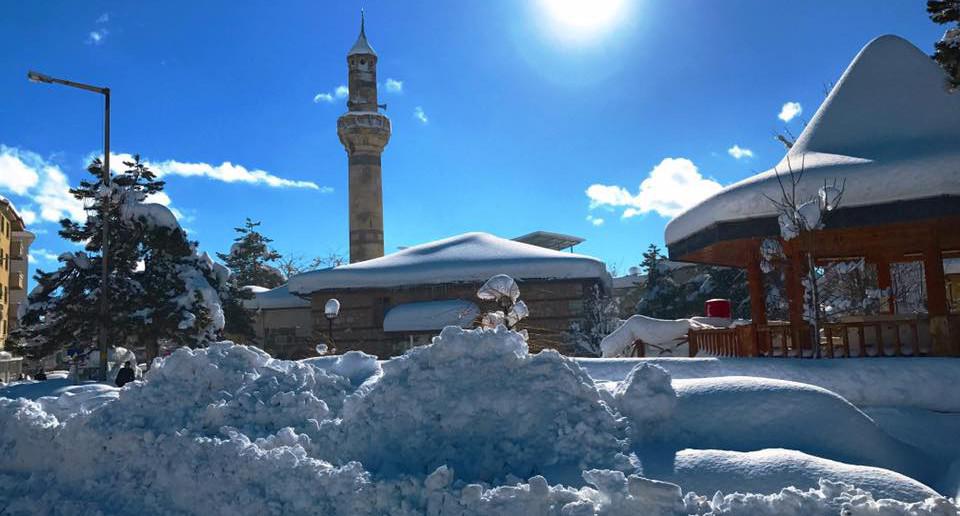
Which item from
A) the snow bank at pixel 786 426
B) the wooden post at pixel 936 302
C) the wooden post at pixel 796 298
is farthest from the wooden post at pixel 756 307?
the snow bank at pixel 786 426

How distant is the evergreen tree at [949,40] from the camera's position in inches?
350

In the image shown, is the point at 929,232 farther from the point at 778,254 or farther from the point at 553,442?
the point at 553,442

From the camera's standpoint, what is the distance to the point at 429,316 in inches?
850

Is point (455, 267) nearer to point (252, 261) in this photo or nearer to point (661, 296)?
point (661, 296)

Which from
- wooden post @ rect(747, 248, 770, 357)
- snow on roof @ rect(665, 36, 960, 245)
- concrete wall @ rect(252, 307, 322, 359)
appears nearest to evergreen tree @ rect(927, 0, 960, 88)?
snow on roof @ rect(665, 36, 960, 245)

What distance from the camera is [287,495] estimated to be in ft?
16.4

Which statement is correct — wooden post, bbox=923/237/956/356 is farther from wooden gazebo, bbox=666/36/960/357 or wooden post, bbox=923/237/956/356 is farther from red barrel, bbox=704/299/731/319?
red barrel, bbox=704/299/731/319

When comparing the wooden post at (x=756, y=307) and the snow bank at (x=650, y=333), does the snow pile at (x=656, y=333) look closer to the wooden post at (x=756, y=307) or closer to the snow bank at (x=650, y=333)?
the snow bank at (x=650, y=333)

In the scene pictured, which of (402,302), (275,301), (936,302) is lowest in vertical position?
(936,302)

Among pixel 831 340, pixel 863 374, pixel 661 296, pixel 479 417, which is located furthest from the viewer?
pixel 661 296

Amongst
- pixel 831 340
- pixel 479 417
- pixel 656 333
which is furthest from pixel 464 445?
pixel 656 333

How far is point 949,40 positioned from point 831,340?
4.11 metres

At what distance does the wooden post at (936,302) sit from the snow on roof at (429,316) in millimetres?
12969

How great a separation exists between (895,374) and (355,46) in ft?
106
